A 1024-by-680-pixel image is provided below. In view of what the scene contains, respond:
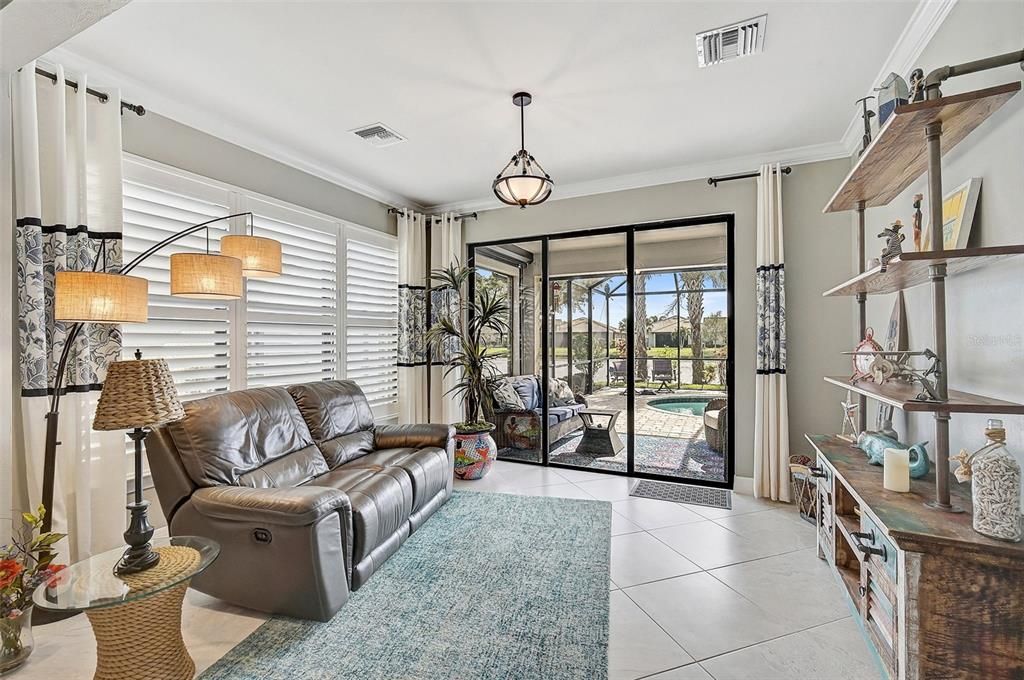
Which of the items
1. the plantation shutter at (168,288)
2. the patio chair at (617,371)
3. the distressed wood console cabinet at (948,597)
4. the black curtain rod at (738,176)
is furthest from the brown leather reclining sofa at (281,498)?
the black curtain rod at (738,176)

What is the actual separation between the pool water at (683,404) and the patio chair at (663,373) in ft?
0.36

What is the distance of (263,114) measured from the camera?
3.18 meters

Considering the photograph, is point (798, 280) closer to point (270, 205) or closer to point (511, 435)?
point (511, 435)

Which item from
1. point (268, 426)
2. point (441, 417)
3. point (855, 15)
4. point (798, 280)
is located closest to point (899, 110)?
point (855, 15)

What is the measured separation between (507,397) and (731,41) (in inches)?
140

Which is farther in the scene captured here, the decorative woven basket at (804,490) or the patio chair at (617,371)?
the patio chair at (617,371)

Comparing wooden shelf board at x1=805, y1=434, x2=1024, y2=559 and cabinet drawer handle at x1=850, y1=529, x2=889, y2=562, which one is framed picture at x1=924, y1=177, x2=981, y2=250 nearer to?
wooden shelf board at x1=805, y1=434, x2=1024, y2=559

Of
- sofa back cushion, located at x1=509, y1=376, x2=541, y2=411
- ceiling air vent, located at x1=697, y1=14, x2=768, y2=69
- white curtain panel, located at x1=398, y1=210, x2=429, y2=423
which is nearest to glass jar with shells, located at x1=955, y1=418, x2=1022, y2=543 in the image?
ceiling air vent, located at x1=697, y1=14, x2=768, y2=69

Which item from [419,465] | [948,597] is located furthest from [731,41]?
[419,465]

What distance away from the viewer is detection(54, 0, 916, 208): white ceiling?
7.18ft

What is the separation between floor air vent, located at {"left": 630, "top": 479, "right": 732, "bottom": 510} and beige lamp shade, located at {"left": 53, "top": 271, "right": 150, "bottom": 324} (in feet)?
12.0

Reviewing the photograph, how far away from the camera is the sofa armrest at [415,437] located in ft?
12.0

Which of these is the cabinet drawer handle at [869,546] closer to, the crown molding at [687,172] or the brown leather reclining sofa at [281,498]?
the brown leather reclining sofa at [281,498]

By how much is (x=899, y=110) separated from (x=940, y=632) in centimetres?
168
